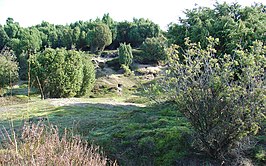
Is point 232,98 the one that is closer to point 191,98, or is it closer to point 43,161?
point 191,98

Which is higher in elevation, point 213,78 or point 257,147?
point 213,78

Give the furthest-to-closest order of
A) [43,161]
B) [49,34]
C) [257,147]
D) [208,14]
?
[49,34]
[208,14]
[257,147]
[43,161]

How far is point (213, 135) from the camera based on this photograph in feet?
15.0

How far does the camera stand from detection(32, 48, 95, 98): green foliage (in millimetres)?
18047

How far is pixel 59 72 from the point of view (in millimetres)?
18109

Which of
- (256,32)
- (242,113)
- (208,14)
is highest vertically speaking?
(208,14)

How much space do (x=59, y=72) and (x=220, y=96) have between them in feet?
49.0

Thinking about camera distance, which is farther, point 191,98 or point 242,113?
point 191,98

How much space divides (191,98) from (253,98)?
876mm

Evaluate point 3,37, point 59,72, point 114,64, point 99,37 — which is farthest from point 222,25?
point 3,37

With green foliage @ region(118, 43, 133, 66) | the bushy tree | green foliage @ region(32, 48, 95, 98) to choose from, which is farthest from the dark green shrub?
the bushy tree

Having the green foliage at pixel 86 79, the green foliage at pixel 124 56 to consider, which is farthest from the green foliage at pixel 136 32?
the green foliage at pixel 86 79

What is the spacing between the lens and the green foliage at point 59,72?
59.2 feet

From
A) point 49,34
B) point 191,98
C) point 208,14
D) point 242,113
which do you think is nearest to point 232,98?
point 242,113
